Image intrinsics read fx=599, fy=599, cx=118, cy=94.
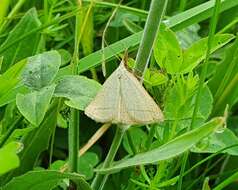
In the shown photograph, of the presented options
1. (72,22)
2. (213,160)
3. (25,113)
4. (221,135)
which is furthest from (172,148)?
(72,22)

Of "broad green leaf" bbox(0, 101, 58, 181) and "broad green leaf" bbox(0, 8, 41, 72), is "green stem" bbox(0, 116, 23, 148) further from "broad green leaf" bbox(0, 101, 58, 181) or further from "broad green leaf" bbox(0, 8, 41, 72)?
"broad green leaf" bbox(0, 8, 41, 72)

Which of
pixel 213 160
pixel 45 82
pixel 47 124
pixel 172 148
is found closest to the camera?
pixel 172 148

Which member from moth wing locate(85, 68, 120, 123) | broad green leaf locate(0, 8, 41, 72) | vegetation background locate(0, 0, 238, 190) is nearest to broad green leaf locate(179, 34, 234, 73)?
vegetation background locate(0, 0, 238, 190)

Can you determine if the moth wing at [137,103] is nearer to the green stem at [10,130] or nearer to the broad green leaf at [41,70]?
the broad green leaf at [41,70]

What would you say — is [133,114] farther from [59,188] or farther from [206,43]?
[59,188]

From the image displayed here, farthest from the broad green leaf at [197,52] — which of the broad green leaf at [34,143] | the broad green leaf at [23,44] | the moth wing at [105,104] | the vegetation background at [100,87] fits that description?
the broad green leaf at [23,44]
